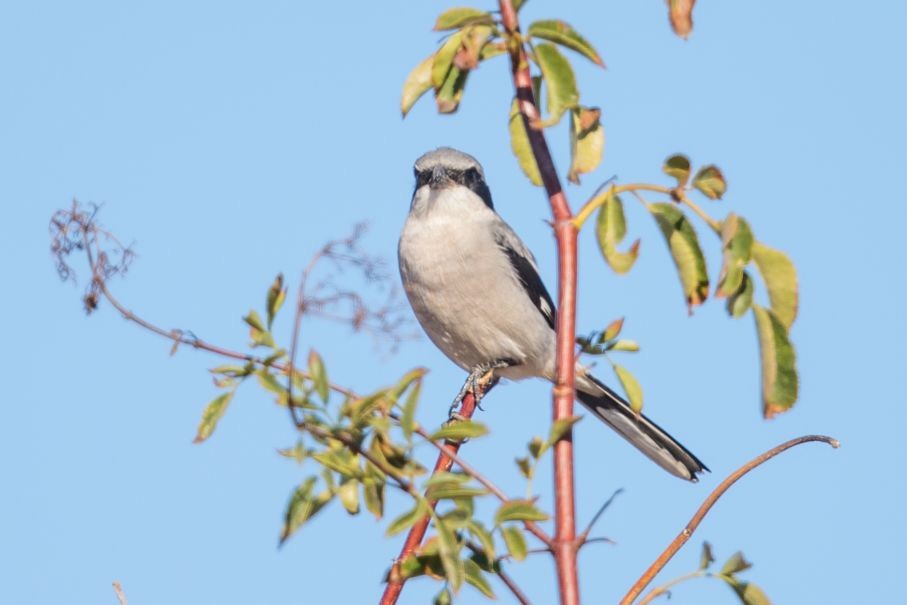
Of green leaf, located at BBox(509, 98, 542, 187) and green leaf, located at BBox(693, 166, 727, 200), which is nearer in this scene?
green leaf, located at BBox(693, 166, 727, 200)

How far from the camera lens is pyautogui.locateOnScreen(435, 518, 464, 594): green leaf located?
145cm

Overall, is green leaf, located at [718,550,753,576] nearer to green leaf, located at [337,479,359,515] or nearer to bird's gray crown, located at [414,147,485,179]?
green leaf, located at [337,479,359,515]

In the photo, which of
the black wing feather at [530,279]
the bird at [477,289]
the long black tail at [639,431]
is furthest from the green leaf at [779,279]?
the black wing feather at [530,279]

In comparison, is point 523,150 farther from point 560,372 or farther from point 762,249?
point 560,372

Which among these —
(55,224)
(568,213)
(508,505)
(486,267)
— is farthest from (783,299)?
(486,267)

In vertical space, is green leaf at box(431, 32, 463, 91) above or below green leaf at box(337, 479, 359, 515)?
above

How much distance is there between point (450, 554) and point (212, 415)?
0.44 meters

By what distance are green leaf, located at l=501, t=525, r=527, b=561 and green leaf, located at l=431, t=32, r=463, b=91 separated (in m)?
0.72

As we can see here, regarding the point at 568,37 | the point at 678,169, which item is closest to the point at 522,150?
the point at 568,37

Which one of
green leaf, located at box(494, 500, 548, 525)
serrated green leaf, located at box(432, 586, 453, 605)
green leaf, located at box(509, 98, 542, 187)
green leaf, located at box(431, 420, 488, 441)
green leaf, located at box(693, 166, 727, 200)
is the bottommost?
serrated green leaf, located at box(432, 586, 453, 605)

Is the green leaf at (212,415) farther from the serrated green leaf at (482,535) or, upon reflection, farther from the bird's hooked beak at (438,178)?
the bird's hooked beak at (438,178)

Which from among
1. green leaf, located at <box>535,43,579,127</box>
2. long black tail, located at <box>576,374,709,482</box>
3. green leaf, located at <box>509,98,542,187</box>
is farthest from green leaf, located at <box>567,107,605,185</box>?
long black tail, located at <box>576,374,709,482</box>

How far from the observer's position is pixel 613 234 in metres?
1.65

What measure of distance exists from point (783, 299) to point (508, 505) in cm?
48
